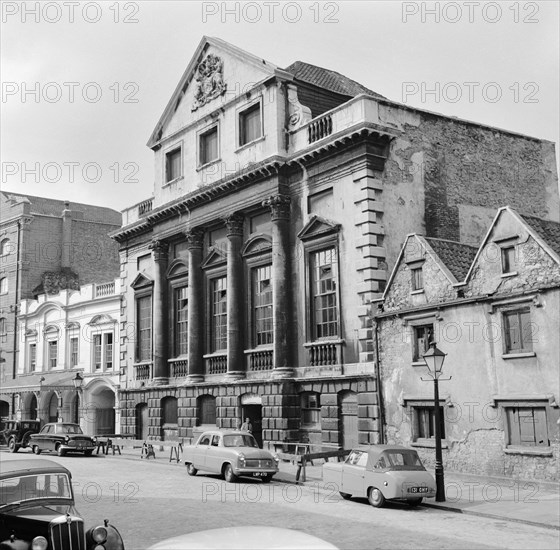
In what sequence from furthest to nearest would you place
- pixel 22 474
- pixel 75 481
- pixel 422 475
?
pixel 75 481, pixel 422 475, pixel 22 474

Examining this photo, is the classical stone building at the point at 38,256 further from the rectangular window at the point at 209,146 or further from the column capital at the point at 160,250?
the rectangular window at the point at 209,146

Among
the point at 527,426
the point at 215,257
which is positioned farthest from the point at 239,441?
the point at 215,257

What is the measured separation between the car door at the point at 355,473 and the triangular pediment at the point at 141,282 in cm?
2108

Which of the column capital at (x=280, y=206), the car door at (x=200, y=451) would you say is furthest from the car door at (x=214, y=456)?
the column capital at (x=280, y=206)

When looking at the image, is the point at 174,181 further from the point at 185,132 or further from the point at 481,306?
the point at 481,306

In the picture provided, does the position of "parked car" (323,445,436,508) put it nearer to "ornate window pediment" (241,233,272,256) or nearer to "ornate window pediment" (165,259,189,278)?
"ornate window pediment" (241,233,272,256)

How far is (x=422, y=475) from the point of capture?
16.8 metres

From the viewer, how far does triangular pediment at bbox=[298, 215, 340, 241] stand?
88.0ft

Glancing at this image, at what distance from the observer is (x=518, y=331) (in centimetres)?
2008

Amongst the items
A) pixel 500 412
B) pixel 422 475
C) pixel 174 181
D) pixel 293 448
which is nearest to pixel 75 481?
pixel 293 448

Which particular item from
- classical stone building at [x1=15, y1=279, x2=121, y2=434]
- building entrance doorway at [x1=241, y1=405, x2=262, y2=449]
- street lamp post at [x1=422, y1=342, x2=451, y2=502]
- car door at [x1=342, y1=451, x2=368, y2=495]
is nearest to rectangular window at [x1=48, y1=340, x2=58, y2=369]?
classical stone building at [x1=15, y1=279, x2=121, y2=434]

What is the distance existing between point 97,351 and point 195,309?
13.1m

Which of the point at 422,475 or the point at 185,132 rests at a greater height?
the point at 185,132

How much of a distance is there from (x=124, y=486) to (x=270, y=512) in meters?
6.42
